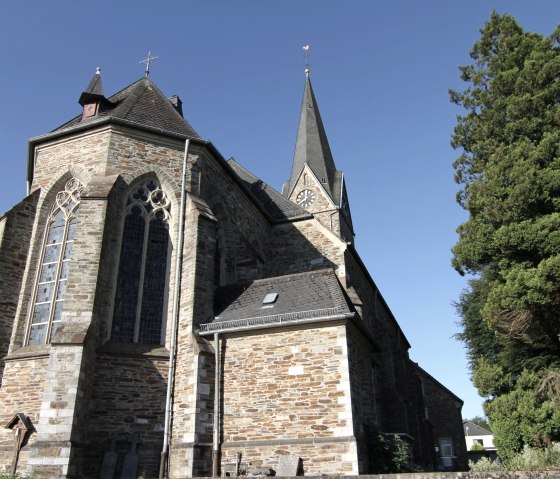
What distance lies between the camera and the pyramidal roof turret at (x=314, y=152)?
1271 inches

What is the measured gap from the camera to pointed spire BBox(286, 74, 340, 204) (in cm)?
3231

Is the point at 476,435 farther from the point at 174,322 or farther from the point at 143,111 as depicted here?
the point at 143,111

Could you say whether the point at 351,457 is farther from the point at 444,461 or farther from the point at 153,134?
the point at 444,461

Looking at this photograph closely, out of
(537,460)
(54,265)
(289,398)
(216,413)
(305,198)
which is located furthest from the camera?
(305,198)

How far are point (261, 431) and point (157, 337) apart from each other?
3709mm

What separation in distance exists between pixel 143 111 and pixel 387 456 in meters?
12.4

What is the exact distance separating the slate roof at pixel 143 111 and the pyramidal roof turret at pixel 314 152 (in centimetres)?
1547

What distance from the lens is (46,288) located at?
531 inches

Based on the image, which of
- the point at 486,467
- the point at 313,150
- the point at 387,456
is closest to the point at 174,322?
the point at 387,456

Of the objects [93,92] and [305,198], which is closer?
[93,92]

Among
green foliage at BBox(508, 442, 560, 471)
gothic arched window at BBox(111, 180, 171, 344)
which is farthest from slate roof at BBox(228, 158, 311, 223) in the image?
green foliage at BBox(508, 442, 560, 471)

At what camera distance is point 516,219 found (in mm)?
12672

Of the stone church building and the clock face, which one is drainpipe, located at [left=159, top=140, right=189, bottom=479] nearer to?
the stone church building

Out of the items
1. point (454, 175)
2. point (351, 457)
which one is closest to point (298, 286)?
point (351, 457)
